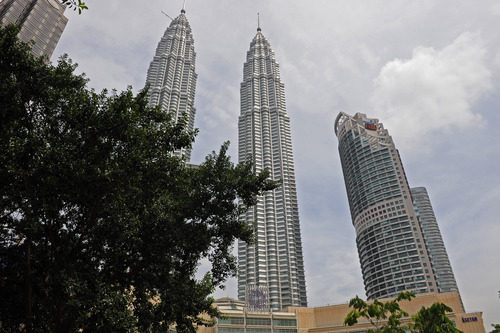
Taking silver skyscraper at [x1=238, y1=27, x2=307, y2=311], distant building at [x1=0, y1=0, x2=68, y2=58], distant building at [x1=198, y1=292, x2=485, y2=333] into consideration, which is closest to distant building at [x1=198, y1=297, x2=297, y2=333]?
distant building at [x1=198, y1=292, x2=485, y2=333]

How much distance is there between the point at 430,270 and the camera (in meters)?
113

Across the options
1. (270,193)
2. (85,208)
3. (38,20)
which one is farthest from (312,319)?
(38,20)

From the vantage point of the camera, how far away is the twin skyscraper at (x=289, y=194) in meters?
119

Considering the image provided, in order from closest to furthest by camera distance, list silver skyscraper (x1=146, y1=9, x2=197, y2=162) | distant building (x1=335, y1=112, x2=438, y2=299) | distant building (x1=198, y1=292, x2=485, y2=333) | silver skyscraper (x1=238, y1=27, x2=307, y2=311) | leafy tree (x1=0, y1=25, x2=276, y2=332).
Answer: leafy tree (x1=0, y1=25, x2=276, y2=332)
distant building (x1=198, y1=292, x2=485, y2=333)
distant building (x1=335, y1=112, x2=438, y2=299)
silver skyscraper (x1=238, y1=27, x2=307, y2=311)
silver skyscraper (x1=146, y1=9, x2=197, y2=162)

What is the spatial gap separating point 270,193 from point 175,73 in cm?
7158

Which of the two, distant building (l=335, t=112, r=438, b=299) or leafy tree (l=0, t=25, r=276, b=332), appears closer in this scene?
leafy tree (l=0, t=25, r=276, b=332)

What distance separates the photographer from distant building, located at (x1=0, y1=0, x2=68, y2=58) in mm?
86562

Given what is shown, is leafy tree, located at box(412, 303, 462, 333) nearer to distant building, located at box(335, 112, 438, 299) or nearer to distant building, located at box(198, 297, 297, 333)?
distant building, located at box(198, 297, 297, 333)

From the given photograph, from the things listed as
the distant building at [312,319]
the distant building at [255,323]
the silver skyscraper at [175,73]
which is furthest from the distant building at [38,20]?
the distant building at [312,319]

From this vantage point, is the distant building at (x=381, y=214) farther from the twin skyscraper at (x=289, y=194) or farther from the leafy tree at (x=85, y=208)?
the leafy tree at (x=85, y=208)

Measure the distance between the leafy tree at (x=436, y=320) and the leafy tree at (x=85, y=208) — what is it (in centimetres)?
990

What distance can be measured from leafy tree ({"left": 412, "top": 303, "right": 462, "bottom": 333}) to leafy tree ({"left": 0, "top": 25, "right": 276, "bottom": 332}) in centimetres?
990

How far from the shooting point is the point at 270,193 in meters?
139

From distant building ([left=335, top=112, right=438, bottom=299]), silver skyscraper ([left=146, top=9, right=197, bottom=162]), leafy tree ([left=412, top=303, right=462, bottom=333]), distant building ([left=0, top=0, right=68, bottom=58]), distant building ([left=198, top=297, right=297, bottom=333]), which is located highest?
silver skyscraper ([left=146, top=9, right=197, bottom=162])
